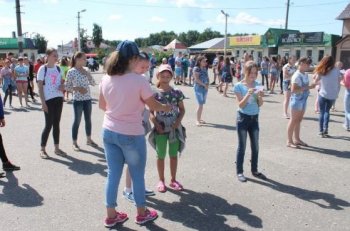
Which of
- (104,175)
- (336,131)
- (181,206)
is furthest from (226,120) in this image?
(181,206)

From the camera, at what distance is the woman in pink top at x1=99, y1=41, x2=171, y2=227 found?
11.5 ft

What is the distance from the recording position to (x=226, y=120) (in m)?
10.5

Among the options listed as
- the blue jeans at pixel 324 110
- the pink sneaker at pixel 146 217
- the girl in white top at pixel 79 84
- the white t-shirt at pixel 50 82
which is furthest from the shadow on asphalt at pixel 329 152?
the white t-shirt at pixel 50 82

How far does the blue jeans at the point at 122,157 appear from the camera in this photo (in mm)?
3699

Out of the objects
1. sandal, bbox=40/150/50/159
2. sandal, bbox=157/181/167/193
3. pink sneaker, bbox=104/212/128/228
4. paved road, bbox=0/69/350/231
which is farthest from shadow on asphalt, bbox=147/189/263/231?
sandal, bbox=40/150/50/159

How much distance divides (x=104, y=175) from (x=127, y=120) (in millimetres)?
2324

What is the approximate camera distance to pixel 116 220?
13.1 ft

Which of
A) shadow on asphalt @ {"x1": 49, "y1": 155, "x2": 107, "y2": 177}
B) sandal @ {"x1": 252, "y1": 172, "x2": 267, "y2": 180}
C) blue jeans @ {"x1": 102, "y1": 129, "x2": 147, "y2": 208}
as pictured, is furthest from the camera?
shadow on asphalt @ {"x1": 49, "y1": 155, "x2": 107, "y2": 177}

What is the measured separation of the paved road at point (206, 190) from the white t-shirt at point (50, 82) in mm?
1146

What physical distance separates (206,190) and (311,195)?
4.49 ft

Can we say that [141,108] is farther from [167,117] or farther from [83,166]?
[83,166]

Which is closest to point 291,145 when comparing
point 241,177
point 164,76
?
point 241,177

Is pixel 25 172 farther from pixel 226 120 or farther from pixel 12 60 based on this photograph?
pixel 12 60

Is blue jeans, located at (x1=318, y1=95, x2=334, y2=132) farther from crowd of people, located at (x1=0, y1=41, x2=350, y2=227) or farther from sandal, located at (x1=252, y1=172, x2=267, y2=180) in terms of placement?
sandal, located at (x1=252, y1=172, x2=267, y2=180)
